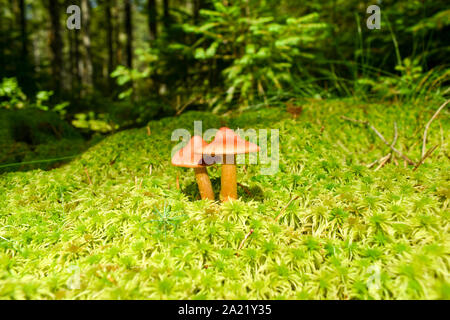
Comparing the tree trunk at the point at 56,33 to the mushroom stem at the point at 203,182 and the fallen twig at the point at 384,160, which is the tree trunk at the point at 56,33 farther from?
the fallen twig at the point at 384,160

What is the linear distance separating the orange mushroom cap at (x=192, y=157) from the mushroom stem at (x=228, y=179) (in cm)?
18

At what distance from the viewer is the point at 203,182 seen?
190 cm

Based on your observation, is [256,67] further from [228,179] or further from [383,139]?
[228,179]

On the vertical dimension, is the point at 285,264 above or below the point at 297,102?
below

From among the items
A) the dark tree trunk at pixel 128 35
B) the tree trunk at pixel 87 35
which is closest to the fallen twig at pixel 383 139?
the tree trunk at pixel 87 35

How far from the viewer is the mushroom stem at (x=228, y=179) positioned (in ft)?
5.87

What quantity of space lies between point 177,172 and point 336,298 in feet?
5.39

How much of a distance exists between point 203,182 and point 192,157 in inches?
13.0

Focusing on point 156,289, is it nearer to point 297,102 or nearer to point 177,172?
point 177,172

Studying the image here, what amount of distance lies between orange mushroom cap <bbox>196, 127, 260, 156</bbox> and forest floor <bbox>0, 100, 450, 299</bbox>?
466 millimetres

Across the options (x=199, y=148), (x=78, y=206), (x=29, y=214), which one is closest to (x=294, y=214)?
(x=199, y=148)

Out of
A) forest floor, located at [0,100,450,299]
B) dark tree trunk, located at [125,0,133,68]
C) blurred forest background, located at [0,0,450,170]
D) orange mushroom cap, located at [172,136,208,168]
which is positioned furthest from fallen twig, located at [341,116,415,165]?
dark tree trunk, located at [125,0,133,68]

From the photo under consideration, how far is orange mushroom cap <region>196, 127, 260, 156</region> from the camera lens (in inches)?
58.1

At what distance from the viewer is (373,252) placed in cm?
146
